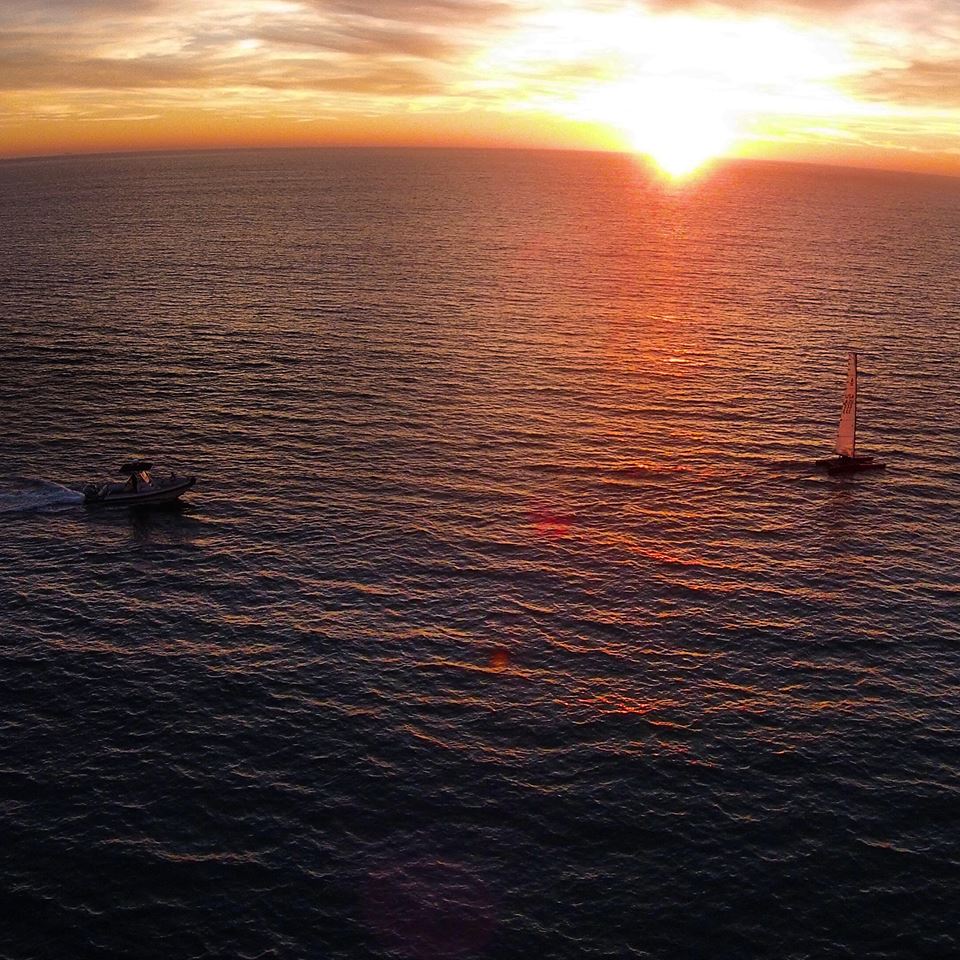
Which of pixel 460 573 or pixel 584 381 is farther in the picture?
pixel 584 381

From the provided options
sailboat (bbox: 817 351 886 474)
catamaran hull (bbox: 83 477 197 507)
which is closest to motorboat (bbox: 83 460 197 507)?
catamaran hull (bbox: 83 477 197 507)

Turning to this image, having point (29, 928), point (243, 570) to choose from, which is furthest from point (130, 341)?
point (29, 928)

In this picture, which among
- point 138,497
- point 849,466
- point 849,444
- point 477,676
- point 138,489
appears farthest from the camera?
point 849,444

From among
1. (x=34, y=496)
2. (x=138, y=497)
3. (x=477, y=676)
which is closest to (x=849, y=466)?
(x=477, y=676)

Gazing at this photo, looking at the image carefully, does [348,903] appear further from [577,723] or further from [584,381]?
[584,381]

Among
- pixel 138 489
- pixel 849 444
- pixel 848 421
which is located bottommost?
pixel 138 489

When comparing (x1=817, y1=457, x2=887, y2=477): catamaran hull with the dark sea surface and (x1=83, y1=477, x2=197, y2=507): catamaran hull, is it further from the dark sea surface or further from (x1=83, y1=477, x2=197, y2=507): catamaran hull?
(x1=83, y1=477, x2=197, y2=507): catamaran hull

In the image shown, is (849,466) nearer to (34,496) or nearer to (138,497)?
(138,497)
